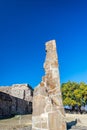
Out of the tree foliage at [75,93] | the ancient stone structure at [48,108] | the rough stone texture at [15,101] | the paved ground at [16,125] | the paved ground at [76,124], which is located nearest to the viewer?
the ancient stone structure at [48,108]

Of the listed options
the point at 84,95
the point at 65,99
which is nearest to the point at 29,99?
the point at 65,99

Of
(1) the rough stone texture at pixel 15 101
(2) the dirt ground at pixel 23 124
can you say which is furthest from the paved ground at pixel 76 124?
(1) the rough stone texture at pixel 15 101

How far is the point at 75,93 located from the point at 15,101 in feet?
63.5

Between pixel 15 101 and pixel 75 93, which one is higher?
pixel 75 93

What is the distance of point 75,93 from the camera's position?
1757 inches

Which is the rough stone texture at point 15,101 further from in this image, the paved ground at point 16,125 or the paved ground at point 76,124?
the paved ground at point 76,124

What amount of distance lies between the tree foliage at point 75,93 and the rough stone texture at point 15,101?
10251 millimetres

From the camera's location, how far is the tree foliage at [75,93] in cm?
4428

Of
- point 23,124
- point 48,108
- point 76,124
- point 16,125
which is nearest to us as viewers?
point 48,108

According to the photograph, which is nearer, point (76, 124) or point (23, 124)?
point (23, 124)

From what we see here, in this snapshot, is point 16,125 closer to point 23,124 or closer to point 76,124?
point 23,124

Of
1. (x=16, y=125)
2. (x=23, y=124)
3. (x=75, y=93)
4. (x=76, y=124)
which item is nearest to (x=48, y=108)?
(x=16, y=125)

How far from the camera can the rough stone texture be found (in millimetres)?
24281

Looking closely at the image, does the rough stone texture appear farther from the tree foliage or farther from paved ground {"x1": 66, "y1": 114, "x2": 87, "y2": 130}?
the tree foliage
